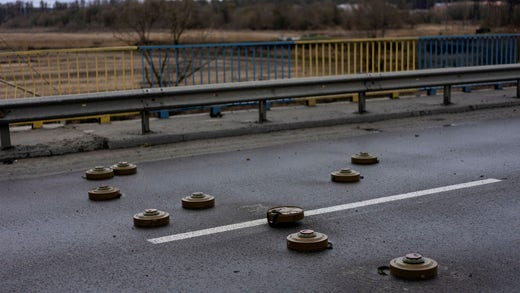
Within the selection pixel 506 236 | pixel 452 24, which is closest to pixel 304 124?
pixel 506 236

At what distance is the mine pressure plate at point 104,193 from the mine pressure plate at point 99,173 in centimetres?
94

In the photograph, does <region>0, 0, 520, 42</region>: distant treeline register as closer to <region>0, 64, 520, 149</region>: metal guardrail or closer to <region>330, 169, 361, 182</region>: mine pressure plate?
<region>0, 64, 520, 149</region>: metal guardrail

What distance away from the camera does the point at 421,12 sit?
1767 inches

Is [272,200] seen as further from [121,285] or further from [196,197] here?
[121,285]

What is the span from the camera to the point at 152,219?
623cm

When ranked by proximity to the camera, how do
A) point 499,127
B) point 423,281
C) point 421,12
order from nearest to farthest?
point 423,281 < point 499,127 < point 421,12

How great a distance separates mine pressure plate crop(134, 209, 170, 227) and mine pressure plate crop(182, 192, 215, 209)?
1.57 feet

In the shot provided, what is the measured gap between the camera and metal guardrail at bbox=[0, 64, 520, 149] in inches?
406

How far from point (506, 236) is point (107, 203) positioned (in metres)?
3.56

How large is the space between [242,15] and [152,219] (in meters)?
44.3

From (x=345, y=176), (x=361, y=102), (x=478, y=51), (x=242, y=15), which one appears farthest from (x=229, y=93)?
(x=242, y=15)

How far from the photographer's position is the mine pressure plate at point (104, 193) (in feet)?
24.1

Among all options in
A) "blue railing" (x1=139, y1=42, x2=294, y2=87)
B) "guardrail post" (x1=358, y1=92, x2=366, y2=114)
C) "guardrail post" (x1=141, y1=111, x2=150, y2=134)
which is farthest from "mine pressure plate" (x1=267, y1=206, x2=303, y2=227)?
"guardrail post" (x1=358, y1=92, x2=366, y2=114)

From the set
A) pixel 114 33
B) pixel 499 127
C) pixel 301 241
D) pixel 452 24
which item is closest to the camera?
pixel 301 241
